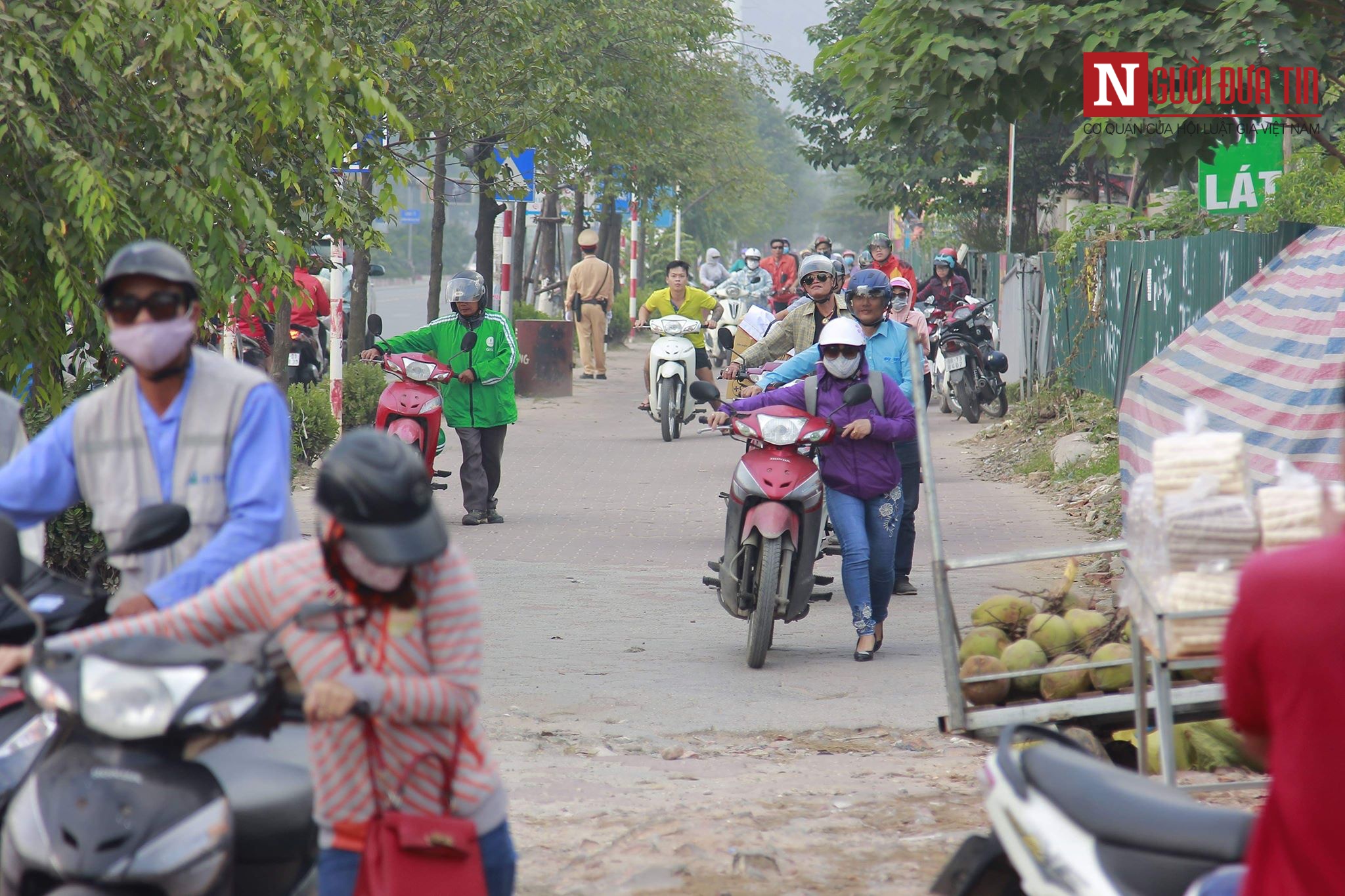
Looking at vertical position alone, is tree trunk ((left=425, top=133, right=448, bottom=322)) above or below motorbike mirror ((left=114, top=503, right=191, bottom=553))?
above

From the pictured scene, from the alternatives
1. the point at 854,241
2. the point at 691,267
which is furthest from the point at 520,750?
the point at 854,241

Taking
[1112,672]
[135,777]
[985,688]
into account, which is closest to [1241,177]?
[1112,672]

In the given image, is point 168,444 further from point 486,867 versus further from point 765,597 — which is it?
point 765,597

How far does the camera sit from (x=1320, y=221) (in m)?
10.8

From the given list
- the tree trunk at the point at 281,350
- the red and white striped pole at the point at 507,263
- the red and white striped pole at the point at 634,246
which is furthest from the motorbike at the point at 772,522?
the red and white striped pole at the point at 634,246

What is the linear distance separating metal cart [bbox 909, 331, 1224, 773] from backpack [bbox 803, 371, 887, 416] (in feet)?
9.81

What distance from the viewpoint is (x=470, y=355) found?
1177cm

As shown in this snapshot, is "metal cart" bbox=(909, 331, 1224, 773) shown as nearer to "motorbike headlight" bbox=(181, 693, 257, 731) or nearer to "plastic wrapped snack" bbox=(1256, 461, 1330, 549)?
"plastic wrapped snack" bbox=(1256, 461, 1330, 549)

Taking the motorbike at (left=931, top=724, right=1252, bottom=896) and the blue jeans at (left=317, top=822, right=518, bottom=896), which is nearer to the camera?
the motorbike at (left=931, top=724, right=1252, bottom=896)

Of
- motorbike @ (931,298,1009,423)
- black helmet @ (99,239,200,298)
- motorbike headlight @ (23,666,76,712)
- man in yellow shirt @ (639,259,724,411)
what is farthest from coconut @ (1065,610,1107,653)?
motorbike @ (931,298,1009,423)

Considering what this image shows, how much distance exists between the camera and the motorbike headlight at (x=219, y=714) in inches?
114

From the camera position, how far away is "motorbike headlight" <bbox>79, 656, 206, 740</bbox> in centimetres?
288

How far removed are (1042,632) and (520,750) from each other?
2.10 meters

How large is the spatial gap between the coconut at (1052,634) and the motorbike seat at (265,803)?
3.02 metres
